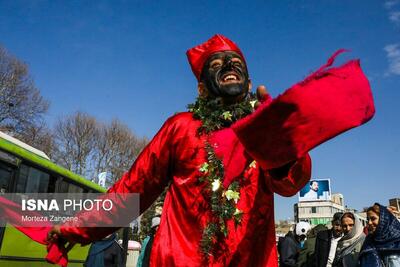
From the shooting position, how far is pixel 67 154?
28.4 m

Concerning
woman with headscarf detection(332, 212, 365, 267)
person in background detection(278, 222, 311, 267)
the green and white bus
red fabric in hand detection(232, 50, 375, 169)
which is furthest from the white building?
red fabric in hand detection(232, 50, 375, 169)

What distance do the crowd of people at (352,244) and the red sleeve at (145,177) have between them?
3387mm

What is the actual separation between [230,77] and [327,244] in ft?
14.1

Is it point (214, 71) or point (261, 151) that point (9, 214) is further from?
point (261, 151)

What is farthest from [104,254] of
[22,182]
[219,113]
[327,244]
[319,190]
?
[319,190]

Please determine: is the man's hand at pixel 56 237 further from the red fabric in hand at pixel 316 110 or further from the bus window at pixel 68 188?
the bus window at pixel 68 188

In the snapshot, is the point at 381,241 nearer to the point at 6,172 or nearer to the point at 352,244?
the point at 352,244

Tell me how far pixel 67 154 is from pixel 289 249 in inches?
951

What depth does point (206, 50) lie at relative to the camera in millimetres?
2709

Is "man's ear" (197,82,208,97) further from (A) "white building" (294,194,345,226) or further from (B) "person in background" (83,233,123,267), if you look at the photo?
(A) "white building" (294,194,345,226)

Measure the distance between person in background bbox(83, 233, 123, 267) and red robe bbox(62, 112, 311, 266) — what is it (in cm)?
527

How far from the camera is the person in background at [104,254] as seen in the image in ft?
23.6

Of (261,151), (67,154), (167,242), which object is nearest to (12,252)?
(167,242)

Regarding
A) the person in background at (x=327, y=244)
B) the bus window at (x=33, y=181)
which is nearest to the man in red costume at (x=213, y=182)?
the person in background at (x=327, y=244)
